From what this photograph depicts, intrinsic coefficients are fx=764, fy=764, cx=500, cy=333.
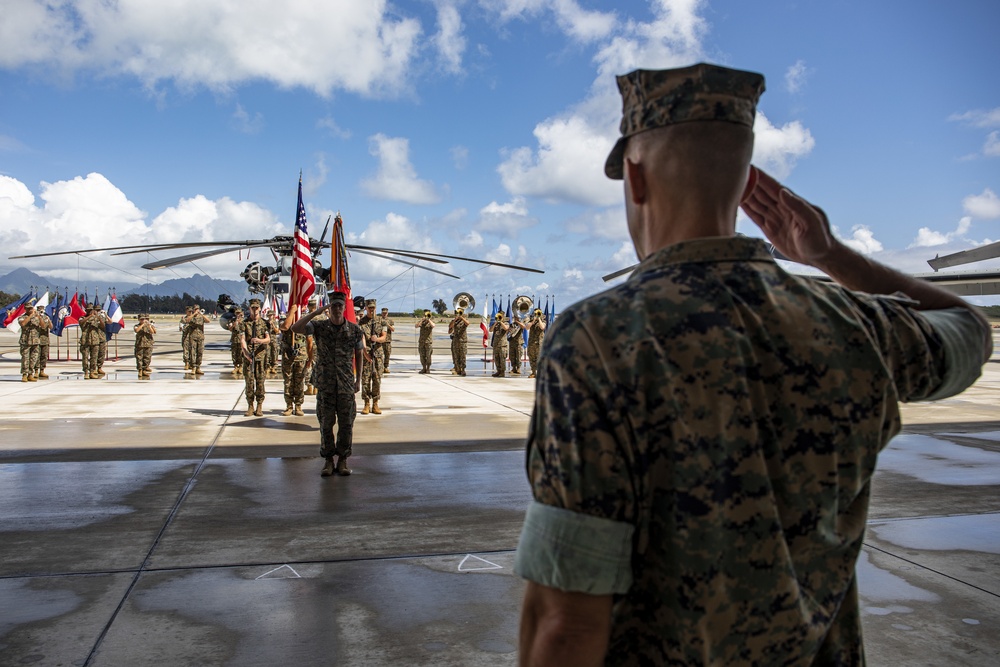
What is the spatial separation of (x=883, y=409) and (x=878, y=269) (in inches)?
17.7

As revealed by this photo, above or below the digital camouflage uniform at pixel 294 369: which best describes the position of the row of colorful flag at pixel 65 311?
above

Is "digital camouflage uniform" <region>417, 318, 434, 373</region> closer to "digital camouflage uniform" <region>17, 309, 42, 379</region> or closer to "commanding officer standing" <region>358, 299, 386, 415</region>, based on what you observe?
"commanding officer standing" <region>358, 299, 386, 415</region>

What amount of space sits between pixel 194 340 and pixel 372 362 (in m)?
8.69

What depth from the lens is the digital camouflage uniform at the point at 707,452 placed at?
1.18 meters

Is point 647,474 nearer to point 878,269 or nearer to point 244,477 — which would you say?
point 878,269

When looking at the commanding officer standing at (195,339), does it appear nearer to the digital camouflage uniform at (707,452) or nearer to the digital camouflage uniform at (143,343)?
the digital camouflage uniform at (143,343)

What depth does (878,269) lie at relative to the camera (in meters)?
1.68

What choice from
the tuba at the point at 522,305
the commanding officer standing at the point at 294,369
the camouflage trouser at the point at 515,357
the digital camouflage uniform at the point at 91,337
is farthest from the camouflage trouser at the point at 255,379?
the tuba at the point at 522,305

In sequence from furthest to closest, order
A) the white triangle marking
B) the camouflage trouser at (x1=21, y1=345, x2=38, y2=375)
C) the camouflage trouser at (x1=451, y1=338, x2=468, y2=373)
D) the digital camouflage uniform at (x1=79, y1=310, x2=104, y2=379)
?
the camouflage trouser at (x1=451, y1=338, x2=468, y2=373), the digital camouflage uniform at (x1=79, y1=310, x2=104, y2=379), the camouflage trouser at (x1=21, y1=345, x2=38, y2=375), the white triangle marking

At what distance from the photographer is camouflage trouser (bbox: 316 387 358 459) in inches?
304

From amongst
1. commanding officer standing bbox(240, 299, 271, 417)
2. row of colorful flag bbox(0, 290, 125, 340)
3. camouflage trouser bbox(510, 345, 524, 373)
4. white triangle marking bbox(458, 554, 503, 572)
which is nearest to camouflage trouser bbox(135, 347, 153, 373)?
row of colorful flag bbox(0, 290, 125, 340)

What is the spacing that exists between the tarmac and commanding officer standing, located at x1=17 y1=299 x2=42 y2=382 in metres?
7.61

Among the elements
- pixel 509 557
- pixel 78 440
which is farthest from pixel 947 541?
pixel 78 440

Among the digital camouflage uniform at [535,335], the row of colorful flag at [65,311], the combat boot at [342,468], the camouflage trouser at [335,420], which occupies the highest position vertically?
the row of colorful flag at [65,311]
